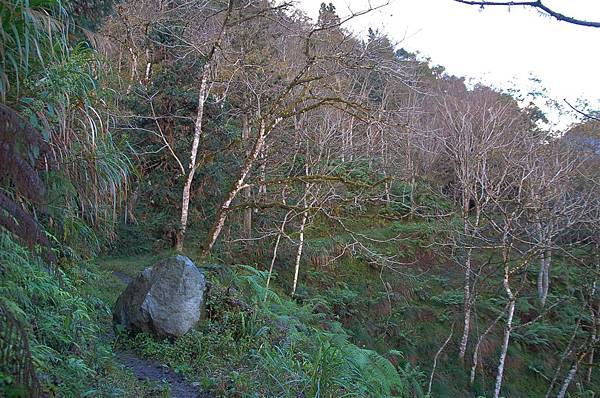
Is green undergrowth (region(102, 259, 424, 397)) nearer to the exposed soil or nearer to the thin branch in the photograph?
the exposed soil

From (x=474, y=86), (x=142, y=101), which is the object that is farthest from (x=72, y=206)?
(x=474, y=86)

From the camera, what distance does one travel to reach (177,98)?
14.5m

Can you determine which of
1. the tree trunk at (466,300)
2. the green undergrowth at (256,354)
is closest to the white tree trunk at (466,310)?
the tree trunk at (466,300)

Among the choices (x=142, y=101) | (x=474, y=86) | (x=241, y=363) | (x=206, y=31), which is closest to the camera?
(x=241, y=363)

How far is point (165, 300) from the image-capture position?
628cm

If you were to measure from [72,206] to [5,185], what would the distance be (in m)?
1.39

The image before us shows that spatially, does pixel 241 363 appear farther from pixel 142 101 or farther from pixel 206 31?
pixel 142 101

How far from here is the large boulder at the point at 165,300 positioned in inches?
244

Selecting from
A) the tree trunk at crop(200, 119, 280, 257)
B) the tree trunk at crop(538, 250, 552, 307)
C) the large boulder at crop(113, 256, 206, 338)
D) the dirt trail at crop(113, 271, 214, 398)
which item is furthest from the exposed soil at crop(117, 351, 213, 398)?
the tree trunk at crop(538, 250, 552, 307)

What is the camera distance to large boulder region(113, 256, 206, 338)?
6195 mm

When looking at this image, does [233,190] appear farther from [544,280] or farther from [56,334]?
[544,280]

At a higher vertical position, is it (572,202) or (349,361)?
(572,202)

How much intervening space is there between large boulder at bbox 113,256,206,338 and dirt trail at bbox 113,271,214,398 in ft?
1.43

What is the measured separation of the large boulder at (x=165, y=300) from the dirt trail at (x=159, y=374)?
44 centimetres
